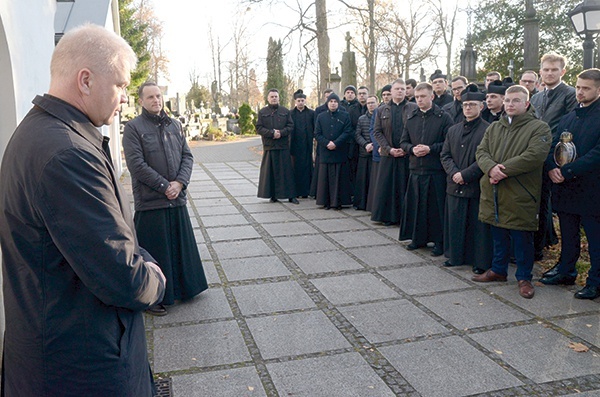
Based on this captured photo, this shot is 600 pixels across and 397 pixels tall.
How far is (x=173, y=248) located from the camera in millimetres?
5305

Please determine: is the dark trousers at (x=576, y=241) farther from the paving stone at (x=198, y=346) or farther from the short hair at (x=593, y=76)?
the paving stone at (x=198, y=346)

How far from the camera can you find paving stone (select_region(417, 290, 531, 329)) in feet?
15.5

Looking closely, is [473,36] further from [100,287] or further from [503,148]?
[100,287]

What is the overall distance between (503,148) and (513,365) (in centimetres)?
244

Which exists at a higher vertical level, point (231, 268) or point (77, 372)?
point (77, 372)

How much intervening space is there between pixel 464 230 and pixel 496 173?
41.2 inches

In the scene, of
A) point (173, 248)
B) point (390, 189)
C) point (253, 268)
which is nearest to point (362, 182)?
point (390, 189)

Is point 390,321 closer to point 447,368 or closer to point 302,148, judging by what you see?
point 447,368

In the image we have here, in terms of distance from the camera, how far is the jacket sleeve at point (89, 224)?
1.77 metres

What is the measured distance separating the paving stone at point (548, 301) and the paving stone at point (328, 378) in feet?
6.42

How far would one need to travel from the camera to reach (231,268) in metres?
6.45

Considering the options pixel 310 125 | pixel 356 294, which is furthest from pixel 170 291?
pixel 310 125

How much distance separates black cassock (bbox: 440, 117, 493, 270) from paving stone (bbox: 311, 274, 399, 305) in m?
1.15

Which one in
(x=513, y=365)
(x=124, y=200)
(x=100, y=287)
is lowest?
(x=513, y=365)
